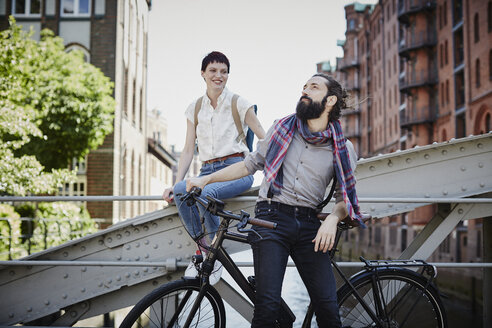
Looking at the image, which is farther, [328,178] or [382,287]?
[382,287]

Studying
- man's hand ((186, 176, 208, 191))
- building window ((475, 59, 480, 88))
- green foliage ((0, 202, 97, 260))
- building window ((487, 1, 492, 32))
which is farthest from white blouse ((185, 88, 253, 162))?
building window ((475, 59, 480, 88))

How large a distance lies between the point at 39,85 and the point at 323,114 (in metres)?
19.8

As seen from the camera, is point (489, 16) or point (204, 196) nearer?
point (204, 196)

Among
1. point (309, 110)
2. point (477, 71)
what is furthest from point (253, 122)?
point (477, 71)

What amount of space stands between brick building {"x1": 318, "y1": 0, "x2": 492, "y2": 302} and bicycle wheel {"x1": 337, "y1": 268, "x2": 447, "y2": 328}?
51.0ft

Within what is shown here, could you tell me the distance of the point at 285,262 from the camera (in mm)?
3473

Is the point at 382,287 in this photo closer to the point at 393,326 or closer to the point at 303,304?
the point at 393,326

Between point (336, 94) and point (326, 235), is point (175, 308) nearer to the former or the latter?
point (326, 235)

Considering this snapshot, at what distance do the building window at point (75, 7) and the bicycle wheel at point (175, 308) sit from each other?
26149mm

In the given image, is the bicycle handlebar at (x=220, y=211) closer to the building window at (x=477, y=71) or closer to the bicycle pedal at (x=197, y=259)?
the bicycle pedal at (x=197, y=259)

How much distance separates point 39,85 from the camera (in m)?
21.5

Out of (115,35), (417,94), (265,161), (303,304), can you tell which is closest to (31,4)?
(115,35)

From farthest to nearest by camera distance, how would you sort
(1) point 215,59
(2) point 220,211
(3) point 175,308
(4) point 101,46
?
1. (4) point 101,46
2. (1) point 215,59
3. (3) point 175,308
4. (2) point 220,211

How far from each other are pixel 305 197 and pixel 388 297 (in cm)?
112
